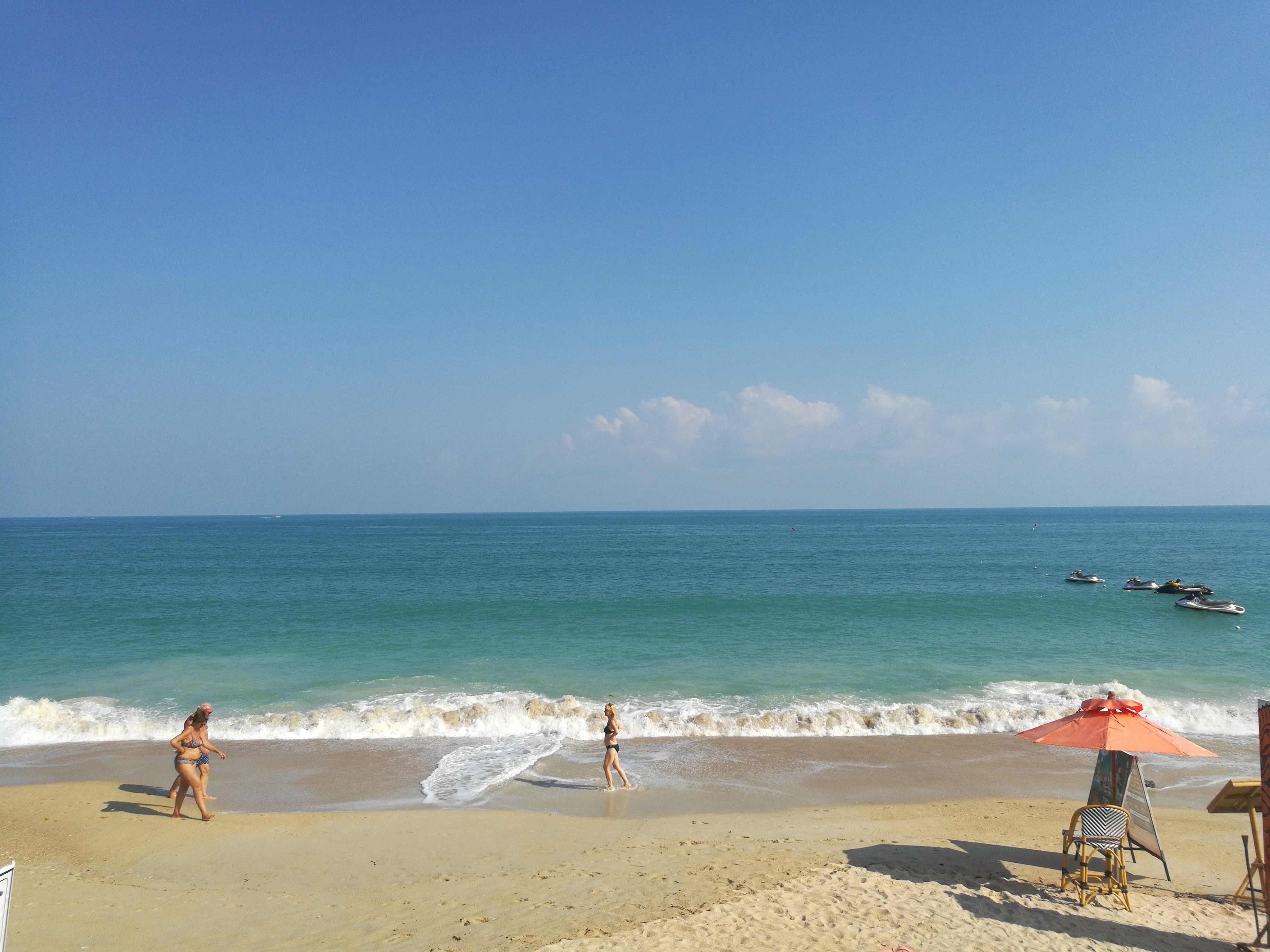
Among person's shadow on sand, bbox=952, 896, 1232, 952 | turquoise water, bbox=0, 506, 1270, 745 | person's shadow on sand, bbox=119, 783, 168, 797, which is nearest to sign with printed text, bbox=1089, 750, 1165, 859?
person's shadow on sand, bbox=952, 896, 1232, 952

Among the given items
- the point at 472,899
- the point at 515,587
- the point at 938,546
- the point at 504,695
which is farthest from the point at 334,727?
the point at 938,546

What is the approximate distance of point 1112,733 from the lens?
8.77m

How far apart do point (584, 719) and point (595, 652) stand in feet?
24.3

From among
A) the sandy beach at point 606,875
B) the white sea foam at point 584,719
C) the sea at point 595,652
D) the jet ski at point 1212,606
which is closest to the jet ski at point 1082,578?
the sea at point 595,652

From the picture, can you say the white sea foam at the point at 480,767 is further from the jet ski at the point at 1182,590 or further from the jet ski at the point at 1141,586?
the jet ski at the point at 1141,586

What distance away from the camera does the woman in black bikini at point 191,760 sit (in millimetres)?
11281

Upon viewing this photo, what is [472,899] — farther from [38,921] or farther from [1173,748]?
[1173,748]

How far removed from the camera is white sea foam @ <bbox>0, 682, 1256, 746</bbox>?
16.7 meters

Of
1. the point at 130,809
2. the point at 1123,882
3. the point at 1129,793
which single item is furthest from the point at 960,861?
the point at 130,809

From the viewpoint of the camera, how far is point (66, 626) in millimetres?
29625

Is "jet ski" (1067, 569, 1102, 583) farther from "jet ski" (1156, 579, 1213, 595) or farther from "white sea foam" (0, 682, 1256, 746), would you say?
"white sea foam" (0, 682, 1256, 746)

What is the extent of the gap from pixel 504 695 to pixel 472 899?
11.0 metres

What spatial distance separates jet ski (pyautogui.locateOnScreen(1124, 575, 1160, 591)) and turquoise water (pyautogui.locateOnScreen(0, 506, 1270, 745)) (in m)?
0.74

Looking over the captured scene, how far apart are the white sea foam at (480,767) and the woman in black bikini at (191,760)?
3.43 metres
